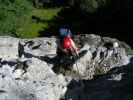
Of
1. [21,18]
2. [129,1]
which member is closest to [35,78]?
[21,18]

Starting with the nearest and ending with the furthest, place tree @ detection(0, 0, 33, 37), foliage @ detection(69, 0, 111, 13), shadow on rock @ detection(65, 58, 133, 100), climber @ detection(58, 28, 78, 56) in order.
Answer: shadow on rock @ detection(65, 58, 133, 100)
climber @ detection(58, 28, 78, 56)
tree @ detection(0, 0, 33, 37)
foliage @ detection(69, 0, 111, 13)

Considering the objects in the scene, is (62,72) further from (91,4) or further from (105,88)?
(91,4)

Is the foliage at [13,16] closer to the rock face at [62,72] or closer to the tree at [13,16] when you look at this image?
the tree at [13,16]

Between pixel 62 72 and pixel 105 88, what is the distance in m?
1.42

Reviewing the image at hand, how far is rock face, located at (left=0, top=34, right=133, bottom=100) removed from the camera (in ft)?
40.0

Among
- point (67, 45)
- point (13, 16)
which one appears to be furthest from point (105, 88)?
point (13, 16)

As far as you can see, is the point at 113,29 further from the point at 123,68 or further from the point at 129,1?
the point at 123,68

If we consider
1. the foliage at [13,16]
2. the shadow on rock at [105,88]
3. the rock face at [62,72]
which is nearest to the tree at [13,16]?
the foliage at [13,16]

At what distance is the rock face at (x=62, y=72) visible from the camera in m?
12.2

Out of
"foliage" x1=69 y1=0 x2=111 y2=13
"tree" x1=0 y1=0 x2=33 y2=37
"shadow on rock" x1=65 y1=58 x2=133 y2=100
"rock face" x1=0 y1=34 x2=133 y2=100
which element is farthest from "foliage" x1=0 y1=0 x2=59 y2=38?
"shadow on rock" x1=65 y1=58 x2=133 y2=100

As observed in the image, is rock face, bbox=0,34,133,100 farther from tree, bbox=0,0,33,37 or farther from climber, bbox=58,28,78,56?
tree, bbox=0,0,33,37

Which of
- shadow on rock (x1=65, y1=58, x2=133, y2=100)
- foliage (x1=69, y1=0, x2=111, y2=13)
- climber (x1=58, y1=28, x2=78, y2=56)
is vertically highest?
climber (x1=58, y1=28, x2=78, y2=56)

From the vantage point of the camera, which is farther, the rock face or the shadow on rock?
the shadow on rock

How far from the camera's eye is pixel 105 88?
42.2 feet
